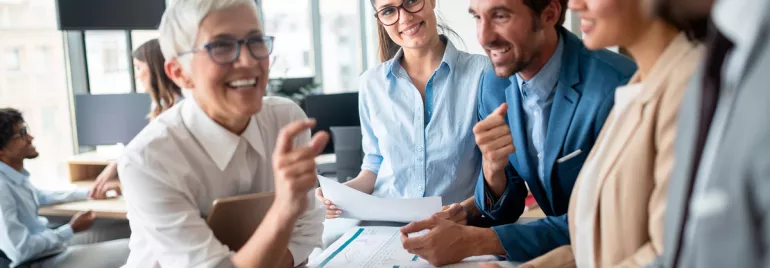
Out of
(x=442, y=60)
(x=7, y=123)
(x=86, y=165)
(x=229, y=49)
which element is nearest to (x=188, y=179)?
(x=229, y=49)

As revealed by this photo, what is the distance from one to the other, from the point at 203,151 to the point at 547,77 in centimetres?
79

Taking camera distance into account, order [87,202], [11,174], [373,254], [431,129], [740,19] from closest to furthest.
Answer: [740,19] < [373,254] < [431,129] < [11,174] < [87,202]

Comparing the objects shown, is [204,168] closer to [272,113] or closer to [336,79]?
[272,113]

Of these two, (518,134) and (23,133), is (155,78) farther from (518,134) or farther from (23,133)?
(518,134)

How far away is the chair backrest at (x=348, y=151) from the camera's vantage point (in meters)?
3.51

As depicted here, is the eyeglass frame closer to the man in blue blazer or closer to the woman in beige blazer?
the man in blue blazer

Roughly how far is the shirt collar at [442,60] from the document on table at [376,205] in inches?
20.5

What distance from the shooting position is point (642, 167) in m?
0.80

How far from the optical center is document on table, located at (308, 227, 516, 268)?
51.8 inches

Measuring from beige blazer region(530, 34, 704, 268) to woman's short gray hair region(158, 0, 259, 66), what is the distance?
72 cm

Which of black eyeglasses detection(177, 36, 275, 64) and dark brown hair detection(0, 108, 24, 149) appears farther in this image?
dark brown hair detection(0, 108, 24, 149)

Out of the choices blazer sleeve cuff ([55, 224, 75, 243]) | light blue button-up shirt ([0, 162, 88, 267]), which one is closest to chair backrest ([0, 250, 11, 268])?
light blue button-up shirt ([0, 162, 88, 267])

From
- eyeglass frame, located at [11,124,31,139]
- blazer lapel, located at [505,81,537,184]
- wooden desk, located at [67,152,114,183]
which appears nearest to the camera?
blazer lapel, located at [505,81,537,184]

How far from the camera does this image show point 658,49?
824 millimetres
